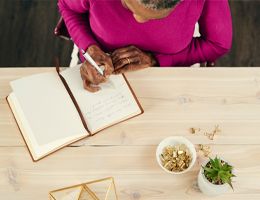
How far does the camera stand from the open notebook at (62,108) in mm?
1151

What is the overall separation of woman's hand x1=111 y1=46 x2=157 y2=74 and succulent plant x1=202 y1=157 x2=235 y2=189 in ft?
1.40

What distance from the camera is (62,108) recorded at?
3.92ft

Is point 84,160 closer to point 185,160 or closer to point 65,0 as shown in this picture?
point 185,160

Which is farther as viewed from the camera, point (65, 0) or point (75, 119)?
point (65, 0)

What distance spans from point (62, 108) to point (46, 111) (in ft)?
0.16

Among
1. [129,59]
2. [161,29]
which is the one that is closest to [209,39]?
[161,29]

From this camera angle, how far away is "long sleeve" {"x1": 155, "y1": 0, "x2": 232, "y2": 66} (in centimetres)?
131

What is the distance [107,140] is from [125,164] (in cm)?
9

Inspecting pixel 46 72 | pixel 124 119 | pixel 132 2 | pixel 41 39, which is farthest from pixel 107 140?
pixel 41 39

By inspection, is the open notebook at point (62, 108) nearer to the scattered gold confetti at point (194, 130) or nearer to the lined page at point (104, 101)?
the lined page at point (104, 101)

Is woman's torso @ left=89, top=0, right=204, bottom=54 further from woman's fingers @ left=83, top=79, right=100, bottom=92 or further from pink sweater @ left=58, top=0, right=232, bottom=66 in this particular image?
woman's fingers @ left=83, top=79, right=100, bottom=92

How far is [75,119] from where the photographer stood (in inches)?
46.3

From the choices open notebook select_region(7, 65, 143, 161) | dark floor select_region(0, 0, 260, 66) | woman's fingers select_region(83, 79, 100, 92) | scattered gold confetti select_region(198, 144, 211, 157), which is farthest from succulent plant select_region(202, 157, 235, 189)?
dark floor select_region(0, 0, 260, 66)

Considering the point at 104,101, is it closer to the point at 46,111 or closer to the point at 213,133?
the point at 46,111
